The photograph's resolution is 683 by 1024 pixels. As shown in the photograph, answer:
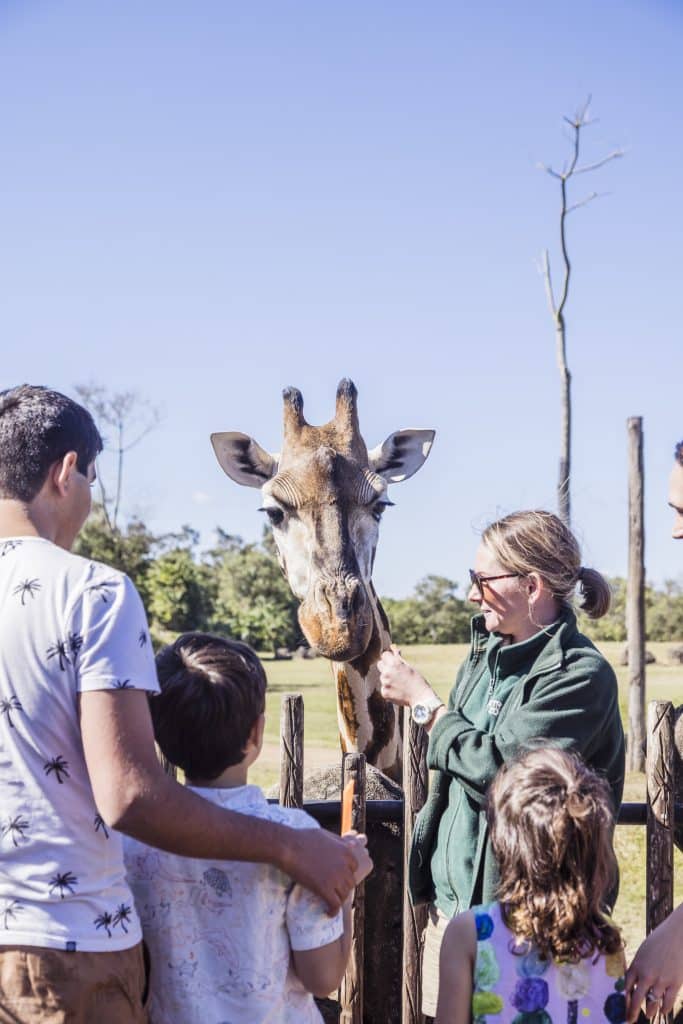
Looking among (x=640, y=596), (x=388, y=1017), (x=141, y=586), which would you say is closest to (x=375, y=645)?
(x=388, y=1017)

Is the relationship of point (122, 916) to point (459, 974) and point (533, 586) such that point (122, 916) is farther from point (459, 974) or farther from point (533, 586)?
point (533, 586)

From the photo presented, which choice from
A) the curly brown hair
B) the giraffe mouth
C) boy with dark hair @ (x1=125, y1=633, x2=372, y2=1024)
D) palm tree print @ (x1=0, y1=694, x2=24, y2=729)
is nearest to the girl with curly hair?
the curly brown hair

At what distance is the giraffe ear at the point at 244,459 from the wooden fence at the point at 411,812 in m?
2.23

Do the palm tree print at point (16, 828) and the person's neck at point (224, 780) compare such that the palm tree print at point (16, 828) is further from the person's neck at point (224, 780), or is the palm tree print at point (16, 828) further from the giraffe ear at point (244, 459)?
the giraffe ear at point (244, 459)

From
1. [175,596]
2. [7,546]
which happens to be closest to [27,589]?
[7,546]

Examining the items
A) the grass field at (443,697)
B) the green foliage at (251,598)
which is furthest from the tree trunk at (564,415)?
the green foliage at (251,598)

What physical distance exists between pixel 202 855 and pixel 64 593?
61 cm

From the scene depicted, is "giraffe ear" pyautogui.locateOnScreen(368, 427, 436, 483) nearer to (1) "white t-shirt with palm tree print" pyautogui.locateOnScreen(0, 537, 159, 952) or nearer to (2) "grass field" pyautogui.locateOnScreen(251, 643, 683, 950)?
(2) "grass field" pyautogui.locateOnScreen(251, 643, 683, 950)

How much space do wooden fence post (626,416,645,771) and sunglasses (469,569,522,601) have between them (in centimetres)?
1106

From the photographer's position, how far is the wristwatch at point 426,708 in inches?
132

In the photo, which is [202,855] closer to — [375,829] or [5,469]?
[5,469]

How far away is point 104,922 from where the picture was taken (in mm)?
2180

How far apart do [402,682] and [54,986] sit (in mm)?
1538

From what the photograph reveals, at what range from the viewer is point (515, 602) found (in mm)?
3303
